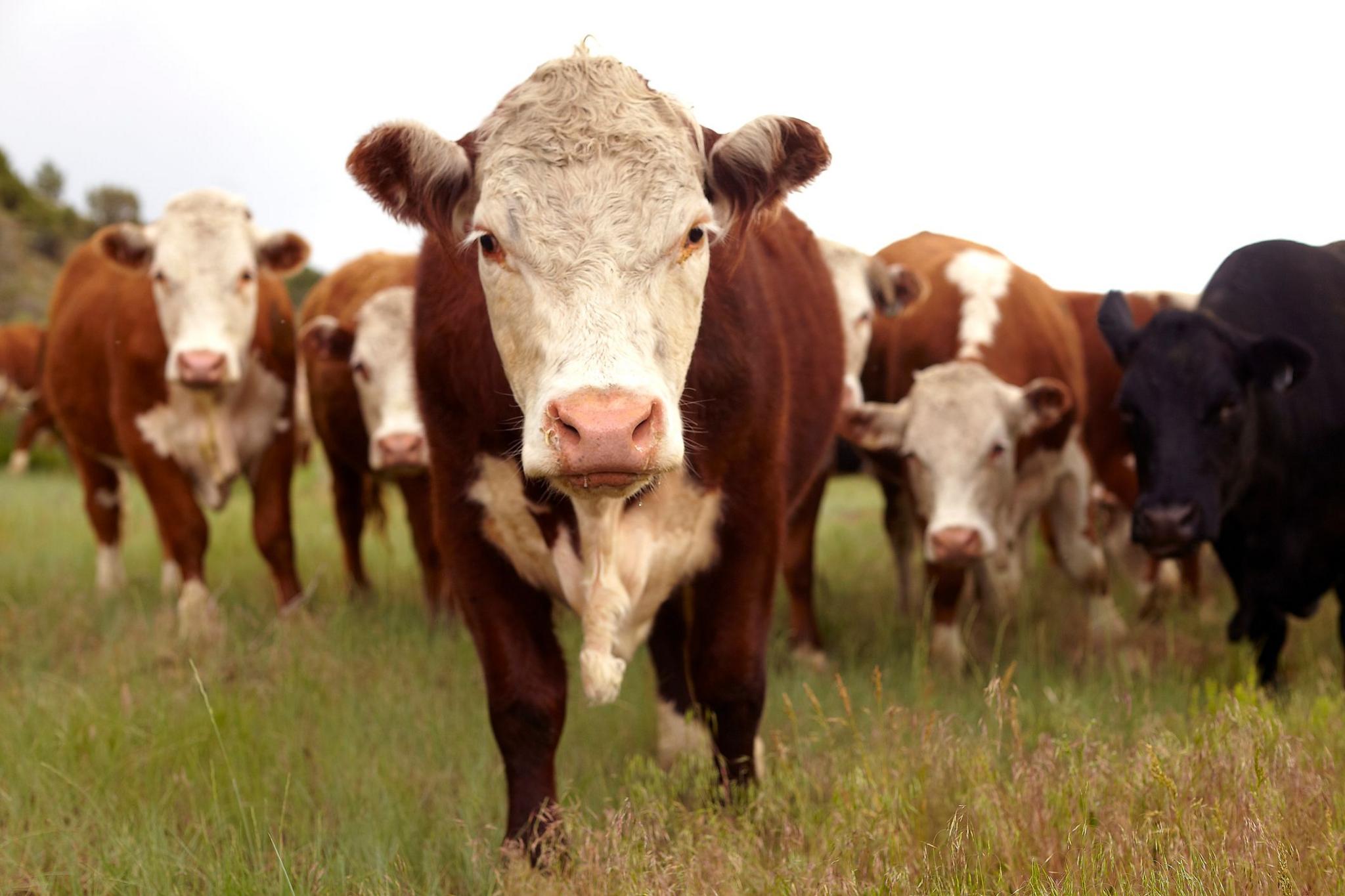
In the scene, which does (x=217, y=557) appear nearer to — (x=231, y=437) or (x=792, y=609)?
(x=231, y=437)

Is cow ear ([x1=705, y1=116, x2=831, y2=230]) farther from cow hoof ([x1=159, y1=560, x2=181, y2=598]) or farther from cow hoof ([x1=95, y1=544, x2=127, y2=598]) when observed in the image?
cow hoof ([x1=95, y1=544, x2=127, y2=598])

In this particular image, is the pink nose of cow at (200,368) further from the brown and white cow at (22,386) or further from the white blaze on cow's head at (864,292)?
the brown and white cow at (22,386)

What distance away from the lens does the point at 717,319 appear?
3291 mm

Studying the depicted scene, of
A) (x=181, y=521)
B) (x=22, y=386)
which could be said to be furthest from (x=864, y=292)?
(x=22, y=386)

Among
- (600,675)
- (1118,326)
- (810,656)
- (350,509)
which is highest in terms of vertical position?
(1118,326)

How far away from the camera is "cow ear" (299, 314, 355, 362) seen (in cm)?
684

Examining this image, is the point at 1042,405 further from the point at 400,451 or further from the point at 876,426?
the point at 400,451

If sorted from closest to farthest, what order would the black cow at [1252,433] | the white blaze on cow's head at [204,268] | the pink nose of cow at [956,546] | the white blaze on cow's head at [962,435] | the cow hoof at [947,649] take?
the black cow at [1252,433], the pink nose of cow at [956,546], the white blaze on cow's head at [962,435], the cow hoof at [947,649], the white blaze on cow's head at [204,268]

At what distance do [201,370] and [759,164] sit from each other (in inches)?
150

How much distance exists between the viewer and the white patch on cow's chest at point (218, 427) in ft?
21.3

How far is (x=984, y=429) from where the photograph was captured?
19.0 feet

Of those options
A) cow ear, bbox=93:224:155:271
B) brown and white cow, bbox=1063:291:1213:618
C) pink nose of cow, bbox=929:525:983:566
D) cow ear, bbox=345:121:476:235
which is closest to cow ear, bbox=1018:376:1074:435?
pink nose of cow, bbox=929:525:983:566

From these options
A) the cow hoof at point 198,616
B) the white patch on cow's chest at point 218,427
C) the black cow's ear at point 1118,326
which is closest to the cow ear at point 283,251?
the white patch on cow's chest at point 218,427

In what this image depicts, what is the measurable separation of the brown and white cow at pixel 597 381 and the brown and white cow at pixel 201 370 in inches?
121
